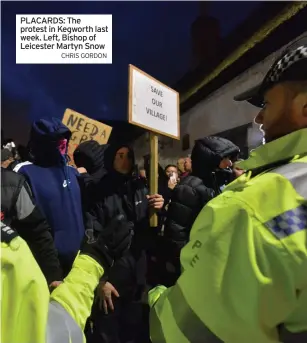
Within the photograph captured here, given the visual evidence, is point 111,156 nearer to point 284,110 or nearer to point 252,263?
point 284,110

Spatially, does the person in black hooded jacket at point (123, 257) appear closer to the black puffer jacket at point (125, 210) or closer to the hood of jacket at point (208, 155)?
the black puffer jacket at point (125, 210)

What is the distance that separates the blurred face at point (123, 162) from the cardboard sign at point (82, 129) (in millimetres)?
752

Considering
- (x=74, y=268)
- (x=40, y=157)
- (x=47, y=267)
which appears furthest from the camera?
(x=40, y=157)

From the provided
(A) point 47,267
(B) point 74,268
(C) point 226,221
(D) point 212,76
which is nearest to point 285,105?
(C) point 226,221

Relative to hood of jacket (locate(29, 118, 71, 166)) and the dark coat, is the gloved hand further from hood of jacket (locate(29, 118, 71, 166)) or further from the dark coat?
hood of jacket (locate(29, 118, 71, 166))

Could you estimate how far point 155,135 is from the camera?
2701mm

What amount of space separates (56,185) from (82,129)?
1167 millimetres

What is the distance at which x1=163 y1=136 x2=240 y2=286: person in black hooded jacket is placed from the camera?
8.71 ft

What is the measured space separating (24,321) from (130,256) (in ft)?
5.57

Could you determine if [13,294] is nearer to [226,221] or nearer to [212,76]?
[226,221]

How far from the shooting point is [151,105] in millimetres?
2676

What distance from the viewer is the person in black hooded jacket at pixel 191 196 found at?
8.71 ft

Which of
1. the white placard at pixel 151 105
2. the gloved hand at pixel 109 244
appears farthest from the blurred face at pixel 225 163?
the gloved hand at pixel 109 244

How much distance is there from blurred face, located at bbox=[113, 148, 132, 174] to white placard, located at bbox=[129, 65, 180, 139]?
226mm
